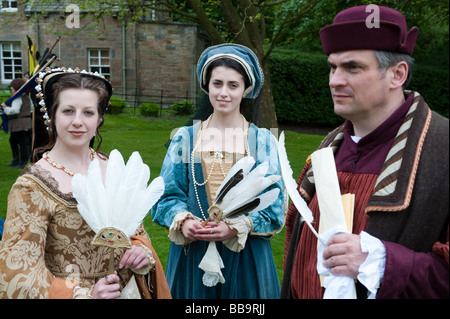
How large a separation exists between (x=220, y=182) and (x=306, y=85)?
54.4 feet

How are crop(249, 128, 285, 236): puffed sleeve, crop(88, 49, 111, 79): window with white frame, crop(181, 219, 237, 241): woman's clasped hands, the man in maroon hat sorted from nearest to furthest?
1. the man in maroon hat
2. crop(181, 219, 237, 241): woman's clasped hands
3. crop(249, 128, 285, 236): puffed sleeve
4. crop(88, 49, 111, 79): window with white frame

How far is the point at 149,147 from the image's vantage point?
11.4 m

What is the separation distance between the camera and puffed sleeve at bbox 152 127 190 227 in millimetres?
2791

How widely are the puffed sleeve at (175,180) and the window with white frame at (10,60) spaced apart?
73.5 ft

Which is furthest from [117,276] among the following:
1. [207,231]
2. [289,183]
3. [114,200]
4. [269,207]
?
[269,207]

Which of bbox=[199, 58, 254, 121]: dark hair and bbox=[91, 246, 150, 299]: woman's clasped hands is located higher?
bbox=[199, 58, 254, 121]: dark hair

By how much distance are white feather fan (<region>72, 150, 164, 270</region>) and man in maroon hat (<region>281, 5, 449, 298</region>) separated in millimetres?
745

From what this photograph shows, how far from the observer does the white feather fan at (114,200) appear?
1896 millimetres

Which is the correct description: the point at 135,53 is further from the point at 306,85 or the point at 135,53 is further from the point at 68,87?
the point at 68,87

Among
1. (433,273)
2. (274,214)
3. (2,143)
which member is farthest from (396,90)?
(2,143)

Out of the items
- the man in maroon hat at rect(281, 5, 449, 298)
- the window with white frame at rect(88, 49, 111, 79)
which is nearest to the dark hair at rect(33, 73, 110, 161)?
the man in maroon hat at rect(281, 5, 449, 298)

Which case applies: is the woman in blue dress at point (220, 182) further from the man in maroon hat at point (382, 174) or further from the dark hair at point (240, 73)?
the man in maroon hat at point (382, 174)

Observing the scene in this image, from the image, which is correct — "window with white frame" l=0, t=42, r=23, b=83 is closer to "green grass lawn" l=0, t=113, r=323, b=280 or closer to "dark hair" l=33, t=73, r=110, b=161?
"green grass lawn" l=0, t=113, r=323, b=280

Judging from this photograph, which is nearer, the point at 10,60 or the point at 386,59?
the point at 386,59
